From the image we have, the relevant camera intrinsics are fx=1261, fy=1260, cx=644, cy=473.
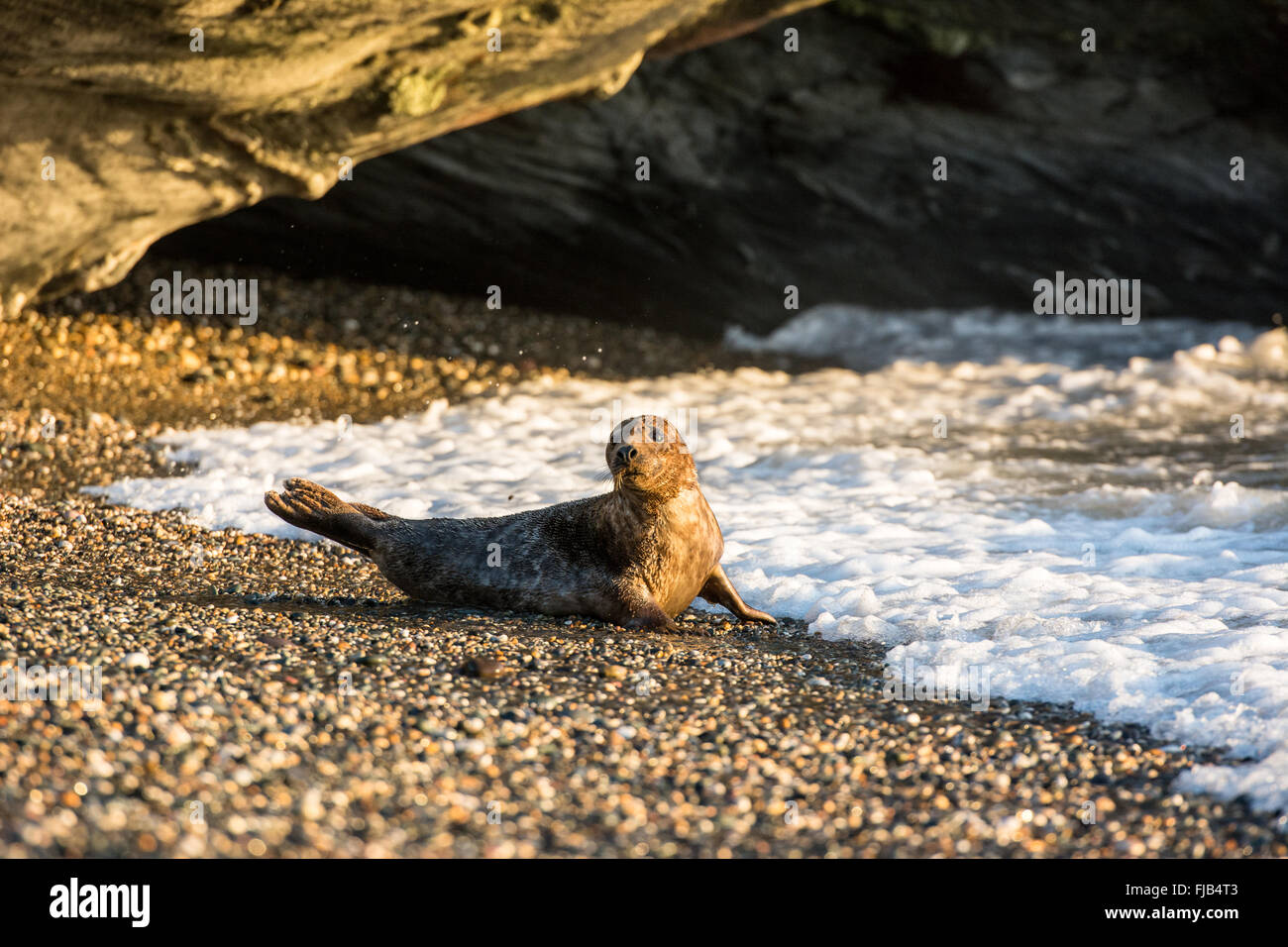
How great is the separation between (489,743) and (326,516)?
3.21 m

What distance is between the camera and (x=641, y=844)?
4512 millimetres

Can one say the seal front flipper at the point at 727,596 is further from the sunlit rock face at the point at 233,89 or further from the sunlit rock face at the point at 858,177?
the sunlit rock face at the point at 858,177

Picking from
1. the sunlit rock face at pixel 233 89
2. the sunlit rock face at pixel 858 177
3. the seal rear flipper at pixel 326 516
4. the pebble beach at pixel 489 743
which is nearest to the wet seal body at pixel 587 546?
the seal rear flipper at pixel 326 516

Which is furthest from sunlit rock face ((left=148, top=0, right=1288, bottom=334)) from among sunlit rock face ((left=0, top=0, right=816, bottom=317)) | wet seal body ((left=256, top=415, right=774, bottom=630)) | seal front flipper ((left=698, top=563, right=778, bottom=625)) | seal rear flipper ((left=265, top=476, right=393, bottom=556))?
seal front flipper ((left=698, top=563, right=778, bottom=625))

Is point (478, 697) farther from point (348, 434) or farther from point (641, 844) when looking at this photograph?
point (348, 434)

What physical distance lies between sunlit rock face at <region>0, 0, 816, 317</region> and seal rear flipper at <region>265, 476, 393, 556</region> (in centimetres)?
353

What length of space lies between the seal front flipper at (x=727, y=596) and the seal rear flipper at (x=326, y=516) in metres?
2.11

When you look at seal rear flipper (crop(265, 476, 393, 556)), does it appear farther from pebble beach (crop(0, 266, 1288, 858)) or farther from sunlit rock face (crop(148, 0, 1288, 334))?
sunlit rock face (crop(148, 0, 1288, 334))

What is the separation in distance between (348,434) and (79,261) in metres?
3.01

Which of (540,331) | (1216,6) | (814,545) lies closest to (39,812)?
(814,545)

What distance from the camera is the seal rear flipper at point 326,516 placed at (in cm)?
793

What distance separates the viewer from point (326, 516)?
7.95 m

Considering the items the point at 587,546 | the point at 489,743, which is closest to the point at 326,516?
the point at 587,546

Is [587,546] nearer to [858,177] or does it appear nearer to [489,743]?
[489,743]
